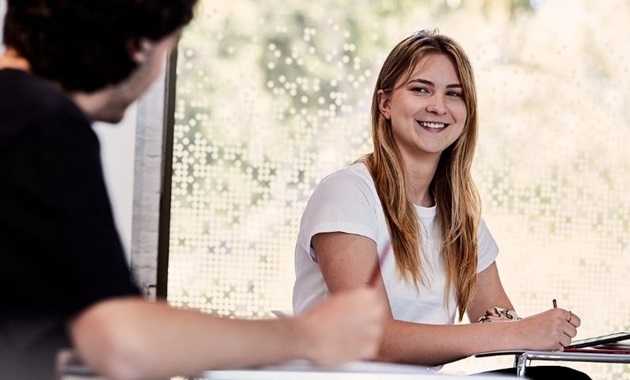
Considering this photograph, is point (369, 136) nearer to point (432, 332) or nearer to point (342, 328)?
point (432, 332)

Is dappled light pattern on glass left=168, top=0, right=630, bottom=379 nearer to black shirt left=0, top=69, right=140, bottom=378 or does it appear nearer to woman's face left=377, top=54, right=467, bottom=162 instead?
woman's face left=377, top=54, right=467, bottom=162

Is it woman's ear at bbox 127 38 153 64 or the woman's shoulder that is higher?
the woman's shoulder

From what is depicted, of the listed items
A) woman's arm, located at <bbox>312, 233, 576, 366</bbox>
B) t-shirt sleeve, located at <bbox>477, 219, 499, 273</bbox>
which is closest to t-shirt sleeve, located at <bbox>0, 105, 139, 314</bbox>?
woman's arm, located at <bbox>312, 233, 576, 366</bbox>

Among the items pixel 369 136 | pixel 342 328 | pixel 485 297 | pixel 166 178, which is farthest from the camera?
pixel 369 136

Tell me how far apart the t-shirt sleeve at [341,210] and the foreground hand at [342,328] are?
1429mm

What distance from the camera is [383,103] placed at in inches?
121

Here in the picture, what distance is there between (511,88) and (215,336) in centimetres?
327

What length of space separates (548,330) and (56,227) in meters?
1.72

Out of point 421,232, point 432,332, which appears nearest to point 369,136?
point 421,232

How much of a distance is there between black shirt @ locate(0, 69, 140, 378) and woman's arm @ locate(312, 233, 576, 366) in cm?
147

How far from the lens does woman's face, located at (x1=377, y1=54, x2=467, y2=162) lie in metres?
2.97

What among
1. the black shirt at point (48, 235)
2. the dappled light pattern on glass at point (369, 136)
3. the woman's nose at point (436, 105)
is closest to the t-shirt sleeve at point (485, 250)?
the woman's nose at point (436, 105)

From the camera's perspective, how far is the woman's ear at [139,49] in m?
1.26

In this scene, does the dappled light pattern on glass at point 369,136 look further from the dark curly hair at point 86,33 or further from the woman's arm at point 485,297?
the dark curly hair at point 86,33
